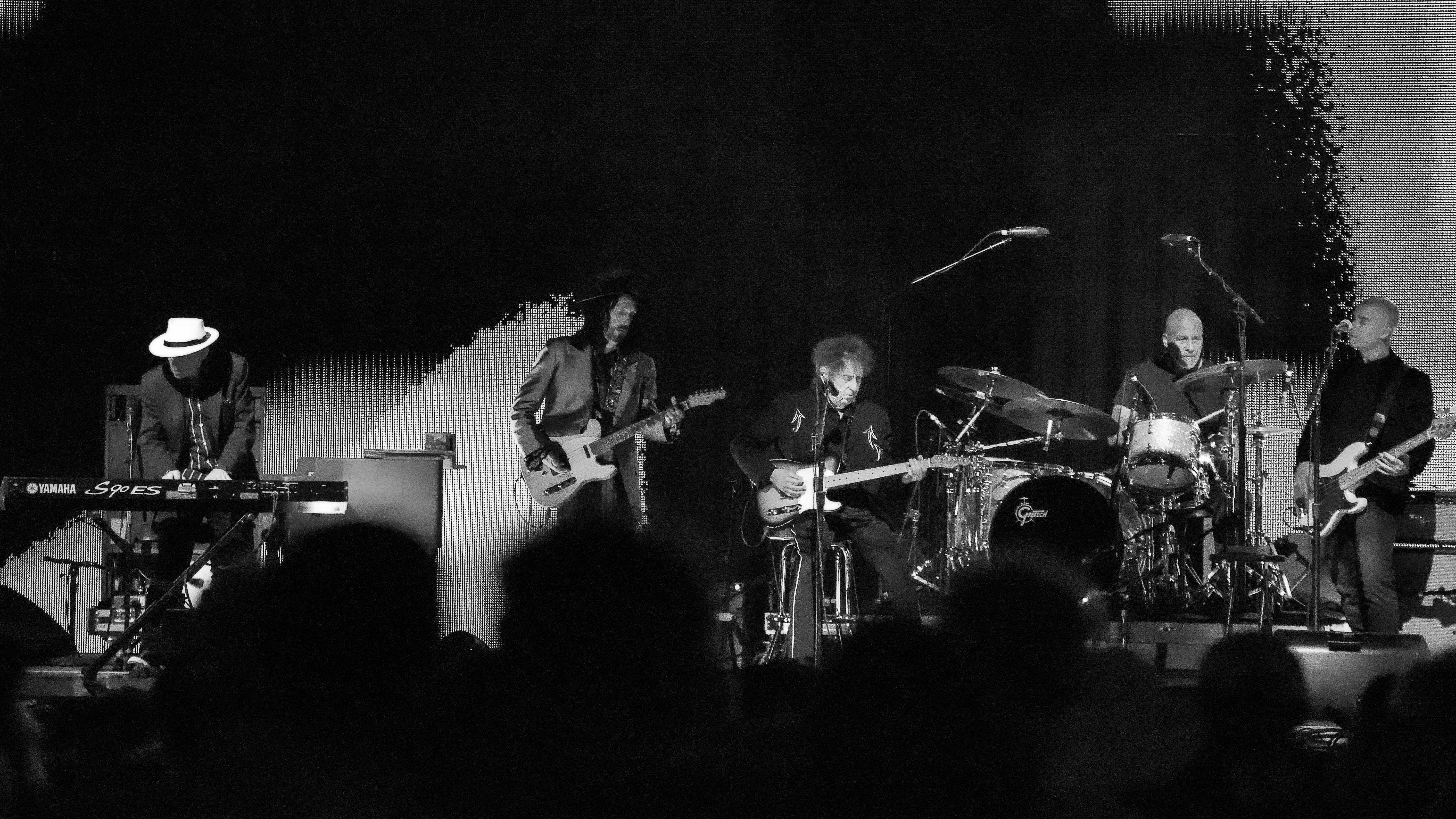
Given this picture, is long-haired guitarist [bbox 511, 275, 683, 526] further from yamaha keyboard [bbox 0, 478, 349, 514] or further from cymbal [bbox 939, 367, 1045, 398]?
yamaha keyboard [bbox 0, 478, 349, 514]

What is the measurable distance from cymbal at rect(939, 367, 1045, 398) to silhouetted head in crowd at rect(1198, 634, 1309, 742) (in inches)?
168

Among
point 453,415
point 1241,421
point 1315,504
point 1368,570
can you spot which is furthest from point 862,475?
point 453,415

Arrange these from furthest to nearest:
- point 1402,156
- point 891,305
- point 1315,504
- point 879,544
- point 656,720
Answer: point 891,305 < point 1402,156 < point 879,544 < point 1315,504 < point 656,720

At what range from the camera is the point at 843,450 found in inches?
269

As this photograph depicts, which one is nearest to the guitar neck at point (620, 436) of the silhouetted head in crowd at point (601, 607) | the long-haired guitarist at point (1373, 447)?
the long-haired guitarist at point (1373, 447)

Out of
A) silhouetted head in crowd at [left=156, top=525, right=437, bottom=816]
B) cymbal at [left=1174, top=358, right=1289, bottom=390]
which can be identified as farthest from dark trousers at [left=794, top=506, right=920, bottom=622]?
silhouetted head in crowd at [left=156, top=525, right=437, bottom=816]

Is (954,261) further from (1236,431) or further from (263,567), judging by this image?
(263,567)

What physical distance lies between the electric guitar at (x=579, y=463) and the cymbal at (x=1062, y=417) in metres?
1.54

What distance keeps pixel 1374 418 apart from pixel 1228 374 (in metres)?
0.79

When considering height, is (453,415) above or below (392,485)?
above

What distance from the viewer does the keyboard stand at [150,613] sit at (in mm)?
5297

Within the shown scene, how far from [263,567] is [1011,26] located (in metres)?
6.63

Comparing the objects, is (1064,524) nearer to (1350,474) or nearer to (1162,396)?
(1162,396)

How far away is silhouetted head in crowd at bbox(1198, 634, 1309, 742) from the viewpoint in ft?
7.81
